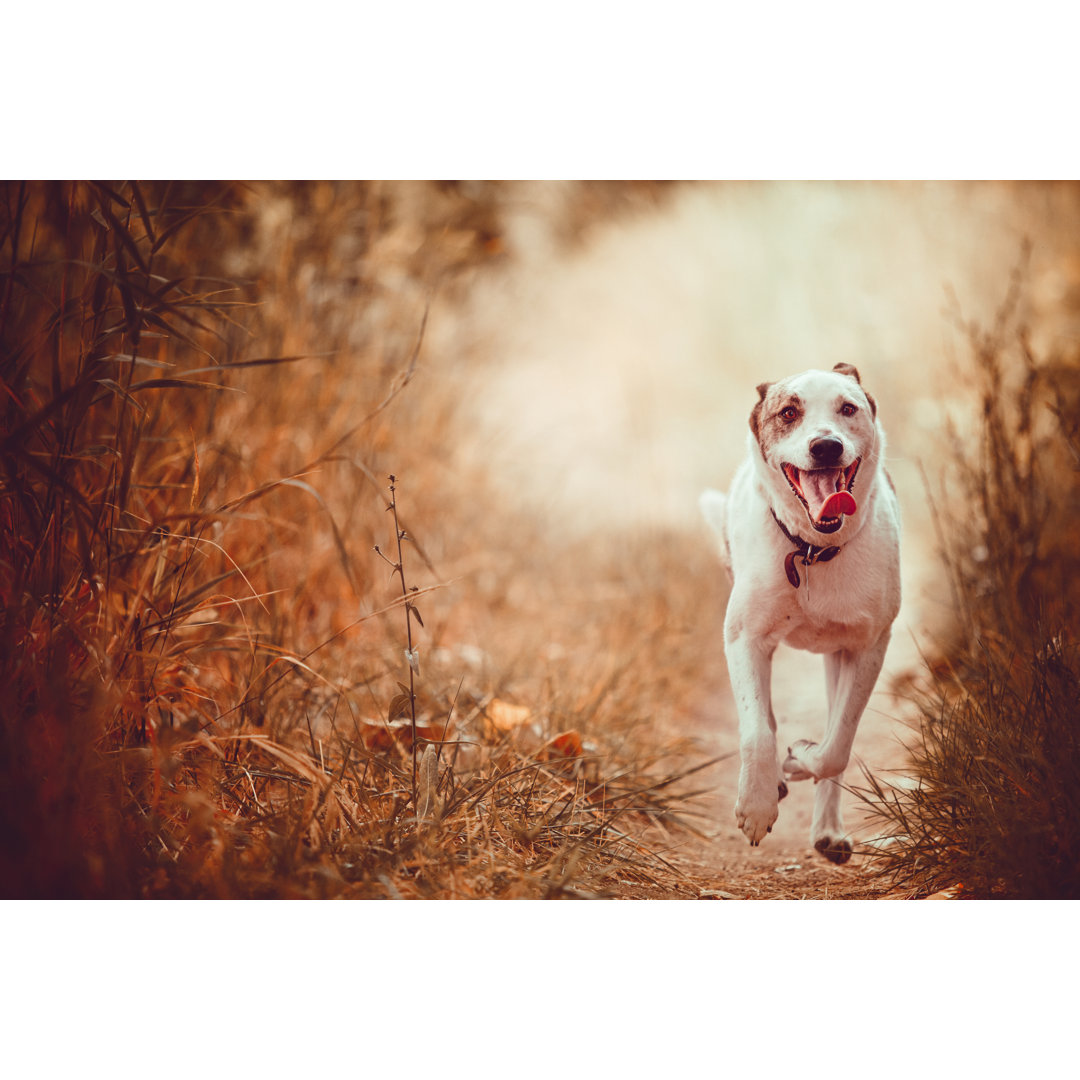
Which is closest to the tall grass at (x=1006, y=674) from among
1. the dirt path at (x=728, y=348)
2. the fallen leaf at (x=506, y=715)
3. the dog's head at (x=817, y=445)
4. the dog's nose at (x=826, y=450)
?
the dirt path at (x=728, y=348)

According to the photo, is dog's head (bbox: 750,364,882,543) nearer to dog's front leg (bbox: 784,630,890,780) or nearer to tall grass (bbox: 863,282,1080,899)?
dog's front leg (bbox: 784,630,890,780)

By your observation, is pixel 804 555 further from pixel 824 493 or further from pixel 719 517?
pixel 719 517

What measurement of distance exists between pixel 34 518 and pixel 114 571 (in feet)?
0.89

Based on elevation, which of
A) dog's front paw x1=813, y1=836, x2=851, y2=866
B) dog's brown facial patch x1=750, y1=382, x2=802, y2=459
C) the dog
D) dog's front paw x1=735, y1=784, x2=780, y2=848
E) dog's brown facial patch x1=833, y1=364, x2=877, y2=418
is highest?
dog's brown facial patch x1=833, y1=364, x2=877, y2=418

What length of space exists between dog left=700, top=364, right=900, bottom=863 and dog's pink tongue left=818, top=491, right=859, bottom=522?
18mm

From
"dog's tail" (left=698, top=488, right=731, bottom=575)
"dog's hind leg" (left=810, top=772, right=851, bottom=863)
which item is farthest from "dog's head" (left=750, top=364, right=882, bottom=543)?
"dog's hind leg" (left=810, top=772, right=851, bottom=863)

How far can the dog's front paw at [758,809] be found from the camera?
Answer: 7.89ft

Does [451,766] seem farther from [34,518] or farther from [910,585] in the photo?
[910,585]

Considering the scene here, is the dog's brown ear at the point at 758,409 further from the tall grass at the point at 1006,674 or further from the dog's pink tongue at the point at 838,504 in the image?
the tall grass at the point at 1006,674

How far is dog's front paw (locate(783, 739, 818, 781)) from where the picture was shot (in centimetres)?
262

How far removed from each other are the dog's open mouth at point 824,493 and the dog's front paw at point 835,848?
3.15ft

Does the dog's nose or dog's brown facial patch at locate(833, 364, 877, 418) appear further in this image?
dog's brown facial patch at locate(833, 364, 877, 418)

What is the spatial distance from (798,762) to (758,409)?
1001mm

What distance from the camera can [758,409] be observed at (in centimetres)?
260
